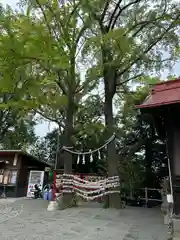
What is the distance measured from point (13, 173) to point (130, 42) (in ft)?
35.7

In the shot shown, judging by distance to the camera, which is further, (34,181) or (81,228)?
(34,181)

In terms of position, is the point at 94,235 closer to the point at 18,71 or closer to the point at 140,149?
the point at 18,71

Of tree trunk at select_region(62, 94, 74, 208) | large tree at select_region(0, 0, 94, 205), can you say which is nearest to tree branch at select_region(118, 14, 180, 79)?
large tree at select_region(0, 0, 94, 205)

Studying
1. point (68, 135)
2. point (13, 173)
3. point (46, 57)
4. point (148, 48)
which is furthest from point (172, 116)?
point (13, 173)

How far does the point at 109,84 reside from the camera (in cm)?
994

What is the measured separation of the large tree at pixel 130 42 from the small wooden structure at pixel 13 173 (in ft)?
24.4

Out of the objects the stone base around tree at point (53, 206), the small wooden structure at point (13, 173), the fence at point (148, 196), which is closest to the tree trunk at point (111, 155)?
the stone base around tree at point (53, 206)

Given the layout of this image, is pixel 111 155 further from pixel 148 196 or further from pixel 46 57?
pixel 46 57

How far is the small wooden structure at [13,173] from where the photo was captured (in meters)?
13.4

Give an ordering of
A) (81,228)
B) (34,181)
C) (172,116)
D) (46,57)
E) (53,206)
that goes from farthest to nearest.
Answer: (34,181) < (53,206) < (46,57) < (81,228) < (172,116)

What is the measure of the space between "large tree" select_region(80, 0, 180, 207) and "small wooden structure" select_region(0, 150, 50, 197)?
7.44 m

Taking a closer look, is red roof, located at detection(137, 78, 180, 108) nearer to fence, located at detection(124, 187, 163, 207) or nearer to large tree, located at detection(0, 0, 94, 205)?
large tree, located at detection(0, 0, 94, 205)

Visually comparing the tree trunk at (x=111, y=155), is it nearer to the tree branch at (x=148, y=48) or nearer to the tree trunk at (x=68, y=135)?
the tree branch at (x=148, y=48)

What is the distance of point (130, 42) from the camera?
8.05 meters
